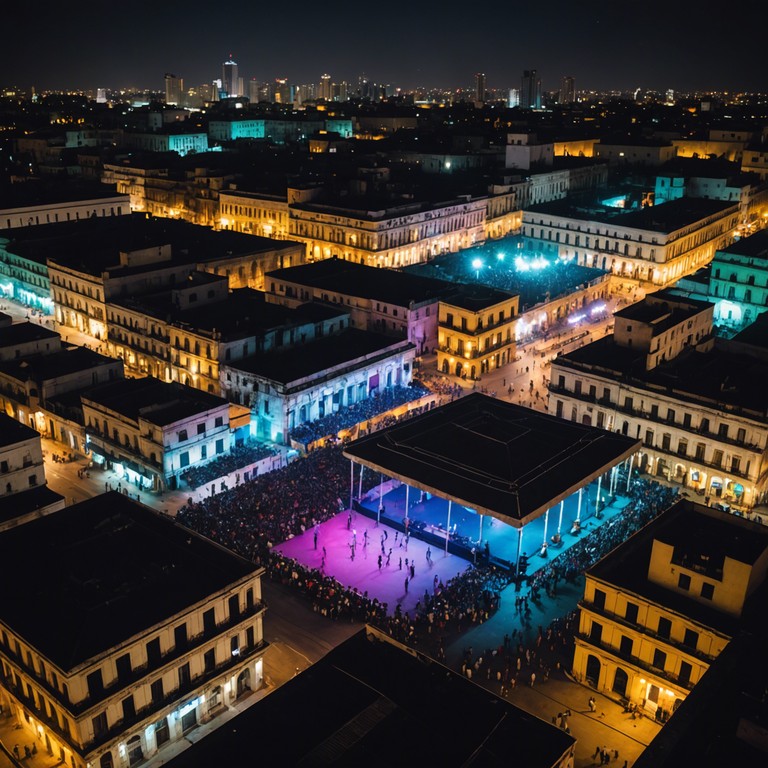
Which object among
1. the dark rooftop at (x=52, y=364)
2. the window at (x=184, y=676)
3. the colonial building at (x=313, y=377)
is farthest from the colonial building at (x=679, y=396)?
the dark rooftop at (x=52, y=364)

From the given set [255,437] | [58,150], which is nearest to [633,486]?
[255,437]

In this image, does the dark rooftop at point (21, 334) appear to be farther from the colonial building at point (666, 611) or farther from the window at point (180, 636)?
the colonial building at point (666, 611)

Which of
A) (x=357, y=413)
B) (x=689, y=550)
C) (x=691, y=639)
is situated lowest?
(x=357, y=413)

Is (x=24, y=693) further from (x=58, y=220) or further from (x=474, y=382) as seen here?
(x=58, y=220)

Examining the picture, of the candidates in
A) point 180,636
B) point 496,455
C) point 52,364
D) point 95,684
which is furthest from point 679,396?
point 52,364

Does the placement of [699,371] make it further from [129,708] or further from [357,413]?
[129,708]

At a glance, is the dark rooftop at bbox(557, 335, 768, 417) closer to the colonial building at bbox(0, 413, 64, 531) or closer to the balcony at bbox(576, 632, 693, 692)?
the balcony at bbox(576, 632, 693, 692)

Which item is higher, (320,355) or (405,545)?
(320,355)

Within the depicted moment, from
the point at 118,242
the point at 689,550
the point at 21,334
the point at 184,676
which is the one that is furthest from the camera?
the point at 118,242
